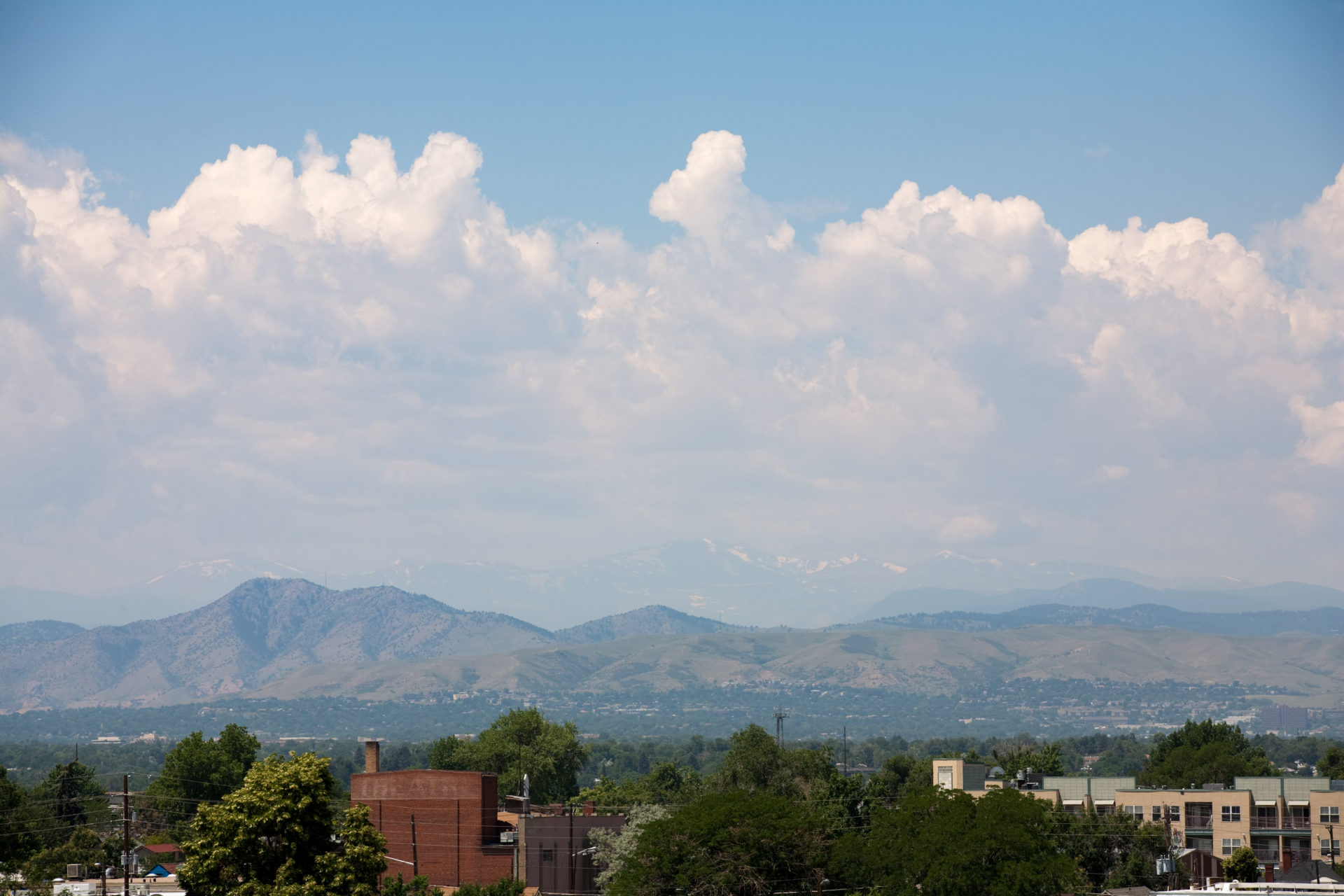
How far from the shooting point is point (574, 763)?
604 feet

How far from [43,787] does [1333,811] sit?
143 m

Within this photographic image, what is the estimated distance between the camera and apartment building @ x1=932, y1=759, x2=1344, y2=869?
12506cm


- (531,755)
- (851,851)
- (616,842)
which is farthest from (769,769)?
(851,851)

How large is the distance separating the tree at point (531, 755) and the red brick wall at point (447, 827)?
6305cm

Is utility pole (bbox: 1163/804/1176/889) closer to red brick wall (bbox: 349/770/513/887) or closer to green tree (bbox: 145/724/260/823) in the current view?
red brick wall (bbox: 349/770/513/887)

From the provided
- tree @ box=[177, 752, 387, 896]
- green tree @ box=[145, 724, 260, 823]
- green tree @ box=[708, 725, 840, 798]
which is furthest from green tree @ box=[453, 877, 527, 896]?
green tree @ box=[145, 724, 260, 823]

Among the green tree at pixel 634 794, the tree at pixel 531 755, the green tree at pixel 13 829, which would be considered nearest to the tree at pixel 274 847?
the green tree at pixel 13 829

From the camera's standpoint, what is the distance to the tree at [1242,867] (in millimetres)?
97088

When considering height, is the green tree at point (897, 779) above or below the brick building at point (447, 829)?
below

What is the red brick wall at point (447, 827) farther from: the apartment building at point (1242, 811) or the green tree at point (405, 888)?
the apartment building at point (1242, 811)

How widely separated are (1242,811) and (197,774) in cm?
10900

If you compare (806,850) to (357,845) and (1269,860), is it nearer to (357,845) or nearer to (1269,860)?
(357,845)

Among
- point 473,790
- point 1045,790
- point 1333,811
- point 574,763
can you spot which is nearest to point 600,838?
point 473,790

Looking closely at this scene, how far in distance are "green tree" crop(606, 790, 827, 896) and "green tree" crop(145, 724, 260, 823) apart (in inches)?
3340
